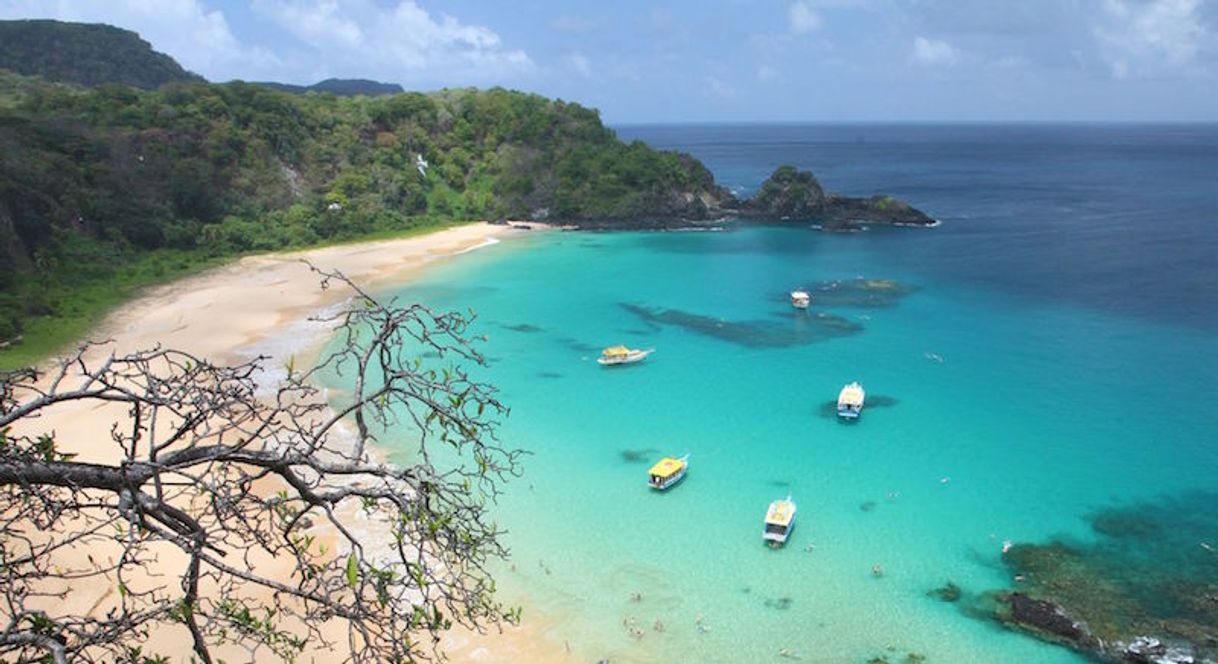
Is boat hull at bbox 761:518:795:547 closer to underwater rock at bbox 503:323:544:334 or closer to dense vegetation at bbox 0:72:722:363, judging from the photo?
underwater rock at bbox 503:323:544:334

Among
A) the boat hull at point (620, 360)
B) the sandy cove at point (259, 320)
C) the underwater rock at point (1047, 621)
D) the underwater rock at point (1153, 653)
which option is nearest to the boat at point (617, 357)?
the boat hull at point (620, 360)

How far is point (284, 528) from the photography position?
13.4 feet

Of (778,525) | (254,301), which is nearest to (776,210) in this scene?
(254,301)

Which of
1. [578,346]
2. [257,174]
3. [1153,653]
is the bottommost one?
[1153,653]

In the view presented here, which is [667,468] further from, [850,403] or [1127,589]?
[1127,589]

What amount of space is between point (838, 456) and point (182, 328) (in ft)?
103

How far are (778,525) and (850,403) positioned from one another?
9312mm

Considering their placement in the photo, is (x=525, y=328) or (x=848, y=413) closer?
(x=848, y=413)

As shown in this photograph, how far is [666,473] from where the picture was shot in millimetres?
22109

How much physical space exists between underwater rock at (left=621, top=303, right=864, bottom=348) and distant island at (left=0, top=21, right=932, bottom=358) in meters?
28.2

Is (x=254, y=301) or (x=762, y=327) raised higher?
(x=254, y=301)

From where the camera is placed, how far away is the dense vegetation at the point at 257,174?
44469 millimetres

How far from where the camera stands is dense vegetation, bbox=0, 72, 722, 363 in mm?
44469

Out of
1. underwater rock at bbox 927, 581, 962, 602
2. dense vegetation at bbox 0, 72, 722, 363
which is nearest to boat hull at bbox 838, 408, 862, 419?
underwater rock at bbox 927, 581, 962, 602
